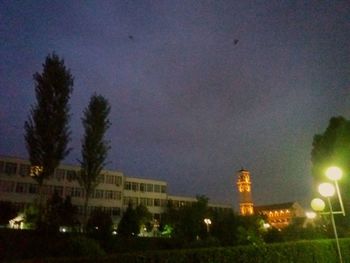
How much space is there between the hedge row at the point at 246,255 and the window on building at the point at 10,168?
43.2m

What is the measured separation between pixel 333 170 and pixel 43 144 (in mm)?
21469

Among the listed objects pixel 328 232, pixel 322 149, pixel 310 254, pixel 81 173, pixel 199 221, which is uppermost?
pixel 322 149

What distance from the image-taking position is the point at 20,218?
41.9m

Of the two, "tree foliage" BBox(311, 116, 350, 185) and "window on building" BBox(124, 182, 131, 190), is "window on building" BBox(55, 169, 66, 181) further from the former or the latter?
"tree foliage" BBox(311, 116, 350, 185)

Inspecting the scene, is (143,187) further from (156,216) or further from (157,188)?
(156,216)

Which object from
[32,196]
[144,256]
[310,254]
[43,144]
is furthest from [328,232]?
[32,196]

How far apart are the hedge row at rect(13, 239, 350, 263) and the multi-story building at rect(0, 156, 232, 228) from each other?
80.0ft

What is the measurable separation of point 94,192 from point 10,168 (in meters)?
13.4

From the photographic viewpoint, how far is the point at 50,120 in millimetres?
28109

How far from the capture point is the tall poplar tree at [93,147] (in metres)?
33.6

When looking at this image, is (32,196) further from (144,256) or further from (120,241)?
(144,256)

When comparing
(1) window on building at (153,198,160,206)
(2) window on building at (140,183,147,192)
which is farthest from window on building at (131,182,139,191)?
(1) window on building at (153,198,160,206)

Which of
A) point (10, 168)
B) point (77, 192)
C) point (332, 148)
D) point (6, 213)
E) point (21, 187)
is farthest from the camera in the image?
point (77, 192)

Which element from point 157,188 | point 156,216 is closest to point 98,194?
point 156,216
